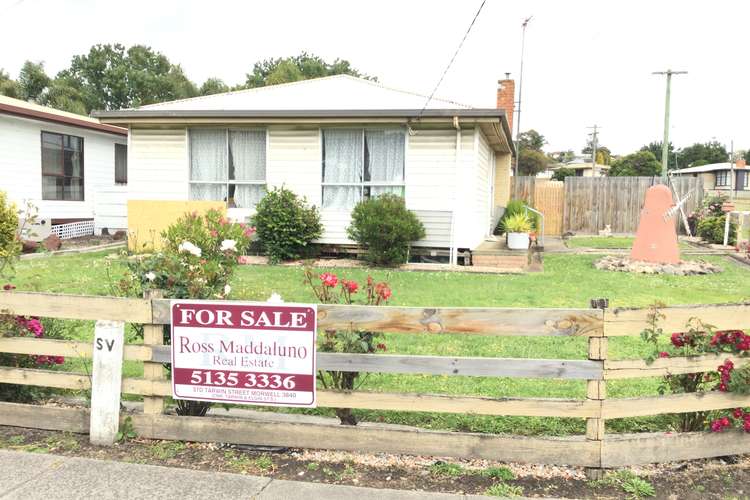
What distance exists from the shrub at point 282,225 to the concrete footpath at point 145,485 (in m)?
9.09

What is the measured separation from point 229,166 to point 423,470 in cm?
1122

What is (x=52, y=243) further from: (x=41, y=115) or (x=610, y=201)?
(x=610, y=201)

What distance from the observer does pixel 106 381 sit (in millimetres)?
3982

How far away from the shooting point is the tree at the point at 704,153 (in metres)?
80.8

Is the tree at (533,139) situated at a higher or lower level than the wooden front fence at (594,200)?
higher

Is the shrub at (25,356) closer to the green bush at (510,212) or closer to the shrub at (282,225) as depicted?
the shrub at (282,225)

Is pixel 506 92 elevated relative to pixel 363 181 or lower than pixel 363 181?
elevated

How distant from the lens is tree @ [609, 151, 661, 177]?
5765 centimetres

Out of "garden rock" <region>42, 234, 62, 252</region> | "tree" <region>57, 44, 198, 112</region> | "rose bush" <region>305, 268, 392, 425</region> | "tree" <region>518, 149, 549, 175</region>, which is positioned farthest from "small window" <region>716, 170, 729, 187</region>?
"rose bush" <region>305, 268, 392, 425</region>

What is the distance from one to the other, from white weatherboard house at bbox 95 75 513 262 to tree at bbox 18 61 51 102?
3027cm

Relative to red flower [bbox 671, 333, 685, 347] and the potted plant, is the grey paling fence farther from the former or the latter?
red flower [bbox 671, 333, 685, 347]

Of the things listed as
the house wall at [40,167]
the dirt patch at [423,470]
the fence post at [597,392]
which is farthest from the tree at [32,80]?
the fence post at [597,392]

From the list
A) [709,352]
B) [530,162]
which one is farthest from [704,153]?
[709,352]

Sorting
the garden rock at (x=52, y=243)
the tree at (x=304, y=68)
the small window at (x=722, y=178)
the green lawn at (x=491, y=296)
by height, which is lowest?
the green lawn at (x=491, y=296)
